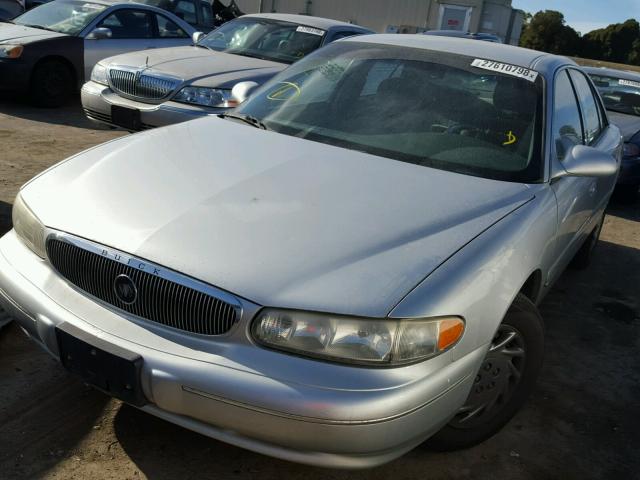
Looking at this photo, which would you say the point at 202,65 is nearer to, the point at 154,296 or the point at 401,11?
the point at 154,296

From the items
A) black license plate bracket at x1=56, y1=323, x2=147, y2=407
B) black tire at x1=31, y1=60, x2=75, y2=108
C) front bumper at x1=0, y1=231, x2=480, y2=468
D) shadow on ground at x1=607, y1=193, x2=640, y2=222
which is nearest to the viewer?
front bumper at x1=0, y1=231, x2=480, y2=468

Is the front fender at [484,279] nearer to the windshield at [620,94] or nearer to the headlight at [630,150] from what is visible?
the headlight at [630,150]

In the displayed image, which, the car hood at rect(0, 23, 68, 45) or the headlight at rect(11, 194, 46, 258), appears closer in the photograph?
the headlight at rect(11, 194, 46, 258)

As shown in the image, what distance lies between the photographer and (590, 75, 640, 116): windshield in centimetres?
813

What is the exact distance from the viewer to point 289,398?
2.00 metres

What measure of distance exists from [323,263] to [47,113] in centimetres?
728

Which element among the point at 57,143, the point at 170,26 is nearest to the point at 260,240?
the point at 57,143

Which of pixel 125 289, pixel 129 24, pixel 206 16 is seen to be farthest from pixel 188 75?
pixel 206 16

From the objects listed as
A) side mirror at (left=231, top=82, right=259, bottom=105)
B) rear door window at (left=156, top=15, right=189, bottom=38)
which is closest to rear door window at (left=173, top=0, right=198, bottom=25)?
rear door window at (left=156, top=15, right=189, bottom=38)

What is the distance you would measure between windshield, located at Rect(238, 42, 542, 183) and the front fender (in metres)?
0.36

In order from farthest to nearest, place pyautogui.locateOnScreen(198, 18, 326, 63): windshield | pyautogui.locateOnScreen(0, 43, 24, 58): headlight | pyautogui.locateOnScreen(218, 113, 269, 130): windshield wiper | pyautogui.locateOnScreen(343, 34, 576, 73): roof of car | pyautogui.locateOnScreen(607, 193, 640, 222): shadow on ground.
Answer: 1. pyautogui.locateOnScreen(0, 43, 24, 58): headlight
2. pyautogui.locateOnScreen(198, 18, 326, 63): windshield
3. pyautogui.locateOnScreen(607, 193, 640, 222): shadow on ground
4. pyautogui.locateOnScreen(343, 34, 576, 73): roof of car
5. pyautogui.locateOnScreen(218, 113, 269, 130): windshield wiper

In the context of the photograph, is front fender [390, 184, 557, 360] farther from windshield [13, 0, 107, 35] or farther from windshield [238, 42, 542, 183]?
windshield [13, 0, 107, 35]

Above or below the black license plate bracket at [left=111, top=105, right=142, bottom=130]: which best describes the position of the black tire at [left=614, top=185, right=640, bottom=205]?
below

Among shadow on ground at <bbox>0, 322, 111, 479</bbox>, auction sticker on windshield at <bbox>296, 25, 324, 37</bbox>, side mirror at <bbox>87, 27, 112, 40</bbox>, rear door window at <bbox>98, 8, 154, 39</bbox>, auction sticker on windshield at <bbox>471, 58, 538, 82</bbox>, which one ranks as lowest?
shadow on ground at <bbox>0, 322, 111, 479</bbox>
